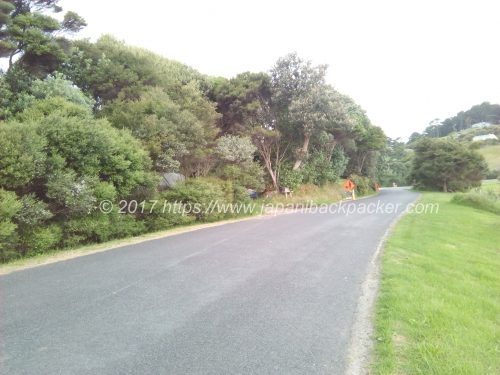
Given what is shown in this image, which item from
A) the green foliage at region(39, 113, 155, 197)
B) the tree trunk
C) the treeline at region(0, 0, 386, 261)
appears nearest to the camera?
the treeline at region(0, 0, 386, 261)

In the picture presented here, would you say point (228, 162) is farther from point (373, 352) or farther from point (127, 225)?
point (373, 352)

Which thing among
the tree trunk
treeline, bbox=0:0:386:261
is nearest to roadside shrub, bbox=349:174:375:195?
treeline, bbox=0:0:386:261

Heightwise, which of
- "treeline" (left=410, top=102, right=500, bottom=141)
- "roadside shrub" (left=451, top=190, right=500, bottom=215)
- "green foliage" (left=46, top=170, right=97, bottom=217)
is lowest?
"roadside shrub" (left=451, top=190, right=500, bottom=215)

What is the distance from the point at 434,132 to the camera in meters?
127

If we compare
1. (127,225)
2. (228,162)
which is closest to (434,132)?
(228,162)

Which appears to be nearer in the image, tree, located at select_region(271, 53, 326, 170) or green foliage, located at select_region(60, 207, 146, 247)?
green foliage, located at select_region(60, 207, 146, 247)

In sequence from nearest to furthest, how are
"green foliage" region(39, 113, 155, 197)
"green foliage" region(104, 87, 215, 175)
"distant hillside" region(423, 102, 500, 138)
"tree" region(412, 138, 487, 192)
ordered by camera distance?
"green foliage" region(39, 113, 155, 197)
"green foliage" region(104, 87, 215, 175)
"tree" region(412, 138, 487, 192)
"distant hillside" region(423, 102, 500, 138)

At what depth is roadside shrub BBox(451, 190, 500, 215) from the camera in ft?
76.1

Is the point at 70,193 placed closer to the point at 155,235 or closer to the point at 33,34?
the point at 155,235

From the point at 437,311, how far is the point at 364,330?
1.24m

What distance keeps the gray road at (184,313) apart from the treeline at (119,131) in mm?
1973

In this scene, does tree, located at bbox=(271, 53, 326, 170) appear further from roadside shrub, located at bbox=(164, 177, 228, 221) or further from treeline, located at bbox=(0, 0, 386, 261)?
roadside shrub, located at bbox=(164, 177, 228, 221)

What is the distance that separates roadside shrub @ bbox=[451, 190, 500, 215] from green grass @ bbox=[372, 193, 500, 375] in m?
16.2

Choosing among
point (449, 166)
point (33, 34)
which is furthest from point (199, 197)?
point (449, 166)
